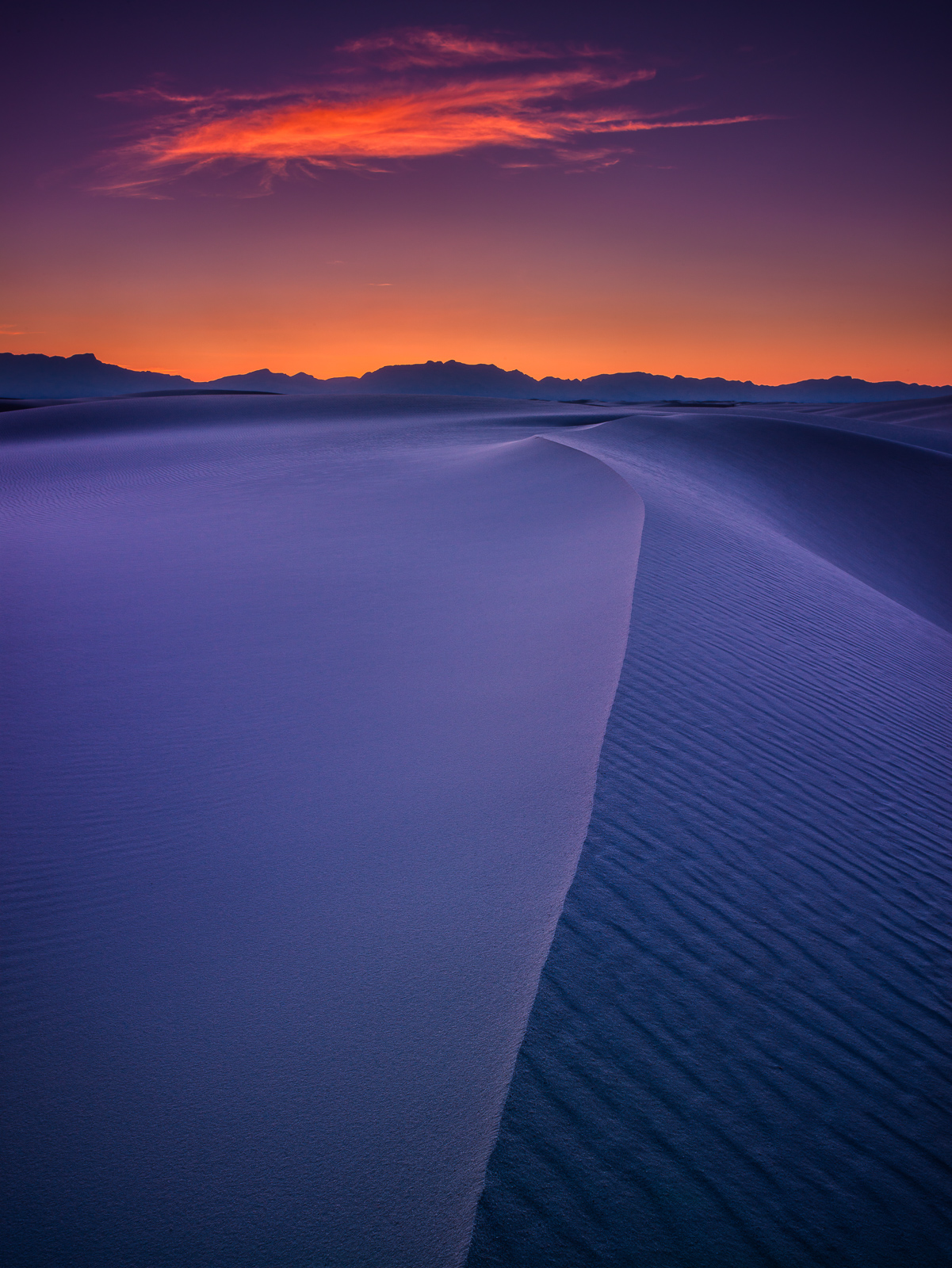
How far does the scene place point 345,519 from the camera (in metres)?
10.1

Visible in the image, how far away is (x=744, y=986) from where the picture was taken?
8.25ft

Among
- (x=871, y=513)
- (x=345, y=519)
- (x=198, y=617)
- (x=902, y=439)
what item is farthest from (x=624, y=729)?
(x=902, y=439)

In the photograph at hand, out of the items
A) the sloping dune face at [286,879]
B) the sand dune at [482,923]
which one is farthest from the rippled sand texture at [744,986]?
the sloping dune face at [286,879]

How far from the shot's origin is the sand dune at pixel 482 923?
1.87 metres

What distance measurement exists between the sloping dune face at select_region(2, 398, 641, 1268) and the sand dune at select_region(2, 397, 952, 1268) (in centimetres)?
1

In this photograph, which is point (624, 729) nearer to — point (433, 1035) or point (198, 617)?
point (433, 1035)

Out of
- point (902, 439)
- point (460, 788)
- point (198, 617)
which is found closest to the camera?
point (460, 788)

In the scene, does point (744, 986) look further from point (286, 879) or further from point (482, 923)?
point (286, 879)

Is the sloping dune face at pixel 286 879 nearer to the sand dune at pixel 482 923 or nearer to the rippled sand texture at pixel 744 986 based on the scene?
the sand dune at pixel 482 923

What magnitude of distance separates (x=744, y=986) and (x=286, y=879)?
5.97ft

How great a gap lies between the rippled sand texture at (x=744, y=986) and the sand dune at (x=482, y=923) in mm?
13

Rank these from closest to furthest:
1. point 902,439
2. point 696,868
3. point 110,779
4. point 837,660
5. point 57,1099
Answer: point 57,1099
point 696,868
point 110,779
point 837,660
point 902,439

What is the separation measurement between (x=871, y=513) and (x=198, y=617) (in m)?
12.7

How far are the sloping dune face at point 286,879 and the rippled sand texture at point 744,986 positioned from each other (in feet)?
0.58
